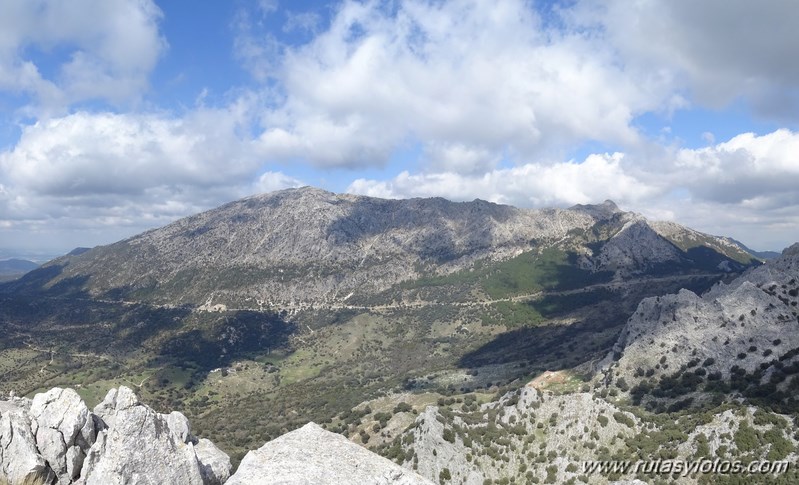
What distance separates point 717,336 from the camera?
8456 cm

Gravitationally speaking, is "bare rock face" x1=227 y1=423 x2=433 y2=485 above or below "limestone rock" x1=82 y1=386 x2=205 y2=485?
below

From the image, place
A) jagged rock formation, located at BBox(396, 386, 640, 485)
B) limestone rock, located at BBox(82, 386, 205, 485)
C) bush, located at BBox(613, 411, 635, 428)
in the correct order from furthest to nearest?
bush, located at BBox(613, 411, 635, 428), jagged rock formation, located at BBox(396, 386, 640, 485), limestone rock, located at BBox(82, 386, 205, 485)

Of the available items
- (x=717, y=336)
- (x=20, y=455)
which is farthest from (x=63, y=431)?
(x=717, y=336)

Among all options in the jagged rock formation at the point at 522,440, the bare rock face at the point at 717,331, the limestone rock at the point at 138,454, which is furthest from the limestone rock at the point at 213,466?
the bare rock face at the point at 717,331

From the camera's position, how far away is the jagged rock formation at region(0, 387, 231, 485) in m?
17.8

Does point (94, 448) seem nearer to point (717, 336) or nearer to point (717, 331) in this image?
point (717, 336)

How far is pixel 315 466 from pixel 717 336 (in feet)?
295

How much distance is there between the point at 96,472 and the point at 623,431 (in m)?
63.8

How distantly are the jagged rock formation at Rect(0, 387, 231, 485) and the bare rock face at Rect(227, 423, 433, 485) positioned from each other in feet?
8.81

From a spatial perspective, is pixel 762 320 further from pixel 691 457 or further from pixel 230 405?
pixel 230 405

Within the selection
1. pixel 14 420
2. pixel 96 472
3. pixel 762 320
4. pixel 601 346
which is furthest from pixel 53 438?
pixel 601 346

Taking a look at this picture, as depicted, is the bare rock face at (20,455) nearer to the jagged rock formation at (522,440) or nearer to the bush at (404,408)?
the jagged rock formation at (522,440)

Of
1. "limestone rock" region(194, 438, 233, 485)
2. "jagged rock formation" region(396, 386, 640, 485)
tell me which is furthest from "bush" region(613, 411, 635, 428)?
"limestone rock" region(194, 438, 233, 485)

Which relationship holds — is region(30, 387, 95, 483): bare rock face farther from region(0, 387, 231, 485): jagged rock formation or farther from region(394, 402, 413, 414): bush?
region(394, 402, 413, 414): bush
